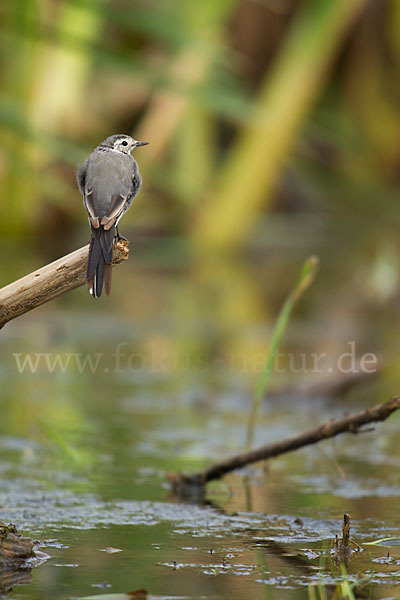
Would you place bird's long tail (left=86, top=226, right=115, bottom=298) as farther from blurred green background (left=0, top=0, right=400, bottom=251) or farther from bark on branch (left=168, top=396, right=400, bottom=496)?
blurred green background (left=0, top=0, right=400, bottom=251)

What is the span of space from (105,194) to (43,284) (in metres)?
0.25

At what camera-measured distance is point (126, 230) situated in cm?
967

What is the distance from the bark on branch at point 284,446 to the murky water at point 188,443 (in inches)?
2.4

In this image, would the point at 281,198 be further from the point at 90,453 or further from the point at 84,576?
the point at 84,576

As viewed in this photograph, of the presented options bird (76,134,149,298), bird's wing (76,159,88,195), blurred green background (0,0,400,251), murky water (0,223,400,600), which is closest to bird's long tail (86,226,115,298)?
bird (76,134,149,298)

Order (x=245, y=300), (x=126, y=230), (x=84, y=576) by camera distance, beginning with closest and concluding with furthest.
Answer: (x=84, y=576) < (x=245, y=300) < (x=126, y=230)

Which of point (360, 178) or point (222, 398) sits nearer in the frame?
point (222, 398)

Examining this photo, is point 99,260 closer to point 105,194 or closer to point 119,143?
point 105,194

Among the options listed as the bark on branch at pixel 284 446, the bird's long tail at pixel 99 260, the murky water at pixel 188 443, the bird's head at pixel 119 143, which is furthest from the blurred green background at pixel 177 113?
the bird's long tail at pixel 99 260

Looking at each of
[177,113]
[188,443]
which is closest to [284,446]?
[188,443]

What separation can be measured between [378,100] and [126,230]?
3625mm

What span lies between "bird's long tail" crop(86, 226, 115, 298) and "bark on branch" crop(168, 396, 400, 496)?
0.69 m

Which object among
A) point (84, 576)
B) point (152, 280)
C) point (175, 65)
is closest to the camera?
point (84, 576)

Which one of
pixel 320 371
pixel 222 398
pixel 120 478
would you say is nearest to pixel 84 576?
pixel 120 478
